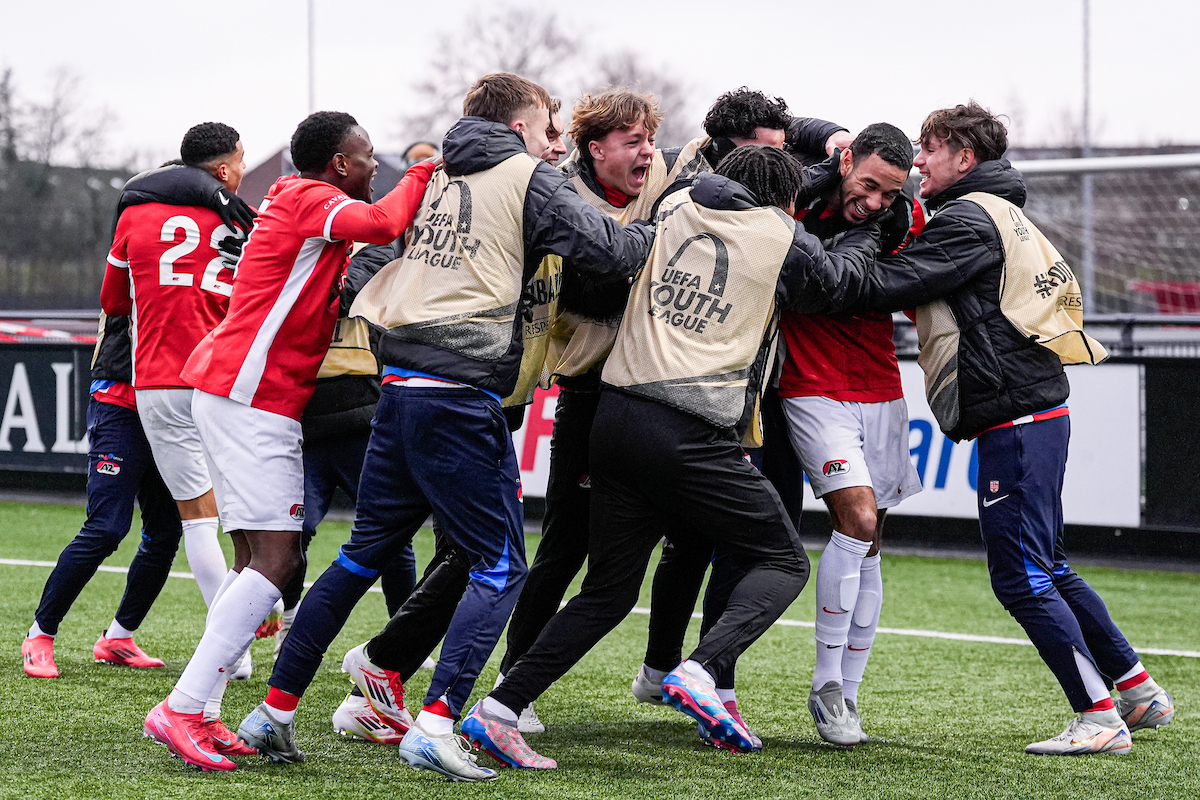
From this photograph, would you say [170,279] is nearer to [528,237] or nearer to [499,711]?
[528,237]

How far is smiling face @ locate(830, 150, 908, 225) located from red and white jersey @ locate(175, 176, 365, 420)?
1.56 m

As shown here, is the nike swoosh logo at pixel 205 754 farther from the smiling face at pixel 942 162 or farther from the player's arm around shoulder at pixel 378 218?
the smiling face at pixel 942 162

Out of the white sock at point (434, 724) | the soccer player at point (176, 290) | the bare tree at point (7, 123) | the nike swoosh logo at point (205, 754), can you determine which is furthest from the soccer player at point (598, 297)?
the bare tree at point (7, 123)

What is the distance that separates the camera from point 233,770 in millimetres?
3561

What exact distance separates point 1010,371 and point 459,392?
5.80ft

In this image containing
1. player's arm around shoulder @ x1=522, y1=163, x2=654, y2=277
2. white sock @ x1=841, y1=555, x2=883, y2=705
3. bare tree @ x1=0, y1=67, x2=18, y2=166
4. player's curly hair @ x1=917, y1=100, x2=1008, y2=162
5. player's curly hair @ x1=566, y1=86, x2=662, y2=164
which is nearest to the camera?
player's arm around shoulder @ x1=522, y1=163, x2=654, y2=277

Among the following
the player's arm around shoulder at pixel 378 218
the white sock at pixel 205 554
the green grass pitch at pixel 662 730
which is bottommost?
the green grass pitch at pixel 662 730

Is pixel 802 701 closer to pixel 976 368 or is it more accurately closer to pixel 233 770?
pixel 976 368

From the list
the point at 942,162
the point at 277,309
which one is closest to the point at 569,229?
the point at 277,309

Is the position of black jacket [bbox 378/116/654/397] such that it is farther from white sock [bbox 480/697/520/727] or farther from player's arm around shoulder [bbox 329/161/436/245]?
white sock [bbox 480/697/520/727]

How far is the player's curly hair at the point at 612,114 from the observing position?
3955mm

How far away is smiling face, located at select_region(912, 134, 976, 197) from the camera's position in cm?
422

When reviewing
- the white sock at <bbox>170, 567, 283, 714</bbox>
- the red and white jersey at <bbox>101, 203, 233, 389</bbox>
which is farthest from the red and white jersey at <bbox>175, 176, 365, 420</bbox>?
the red and white jersey at <bbox>101, 203, 233, 389</bbox>

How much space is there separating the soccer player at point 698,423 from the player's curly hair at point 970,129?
74cm
